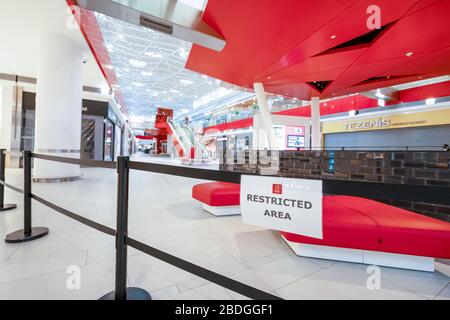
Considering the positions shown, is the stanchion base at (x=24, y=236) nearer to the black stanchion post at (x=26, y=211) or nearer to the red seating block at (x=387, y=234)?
the black stanchion post at (x=26, y=211)

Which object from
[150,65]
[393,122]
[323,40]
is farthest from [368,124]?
[150,65]

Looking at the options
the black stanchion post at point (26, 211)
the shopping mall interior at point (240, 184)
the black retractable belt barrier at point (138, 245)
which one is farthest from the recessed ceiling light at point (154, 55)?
the black retractable belt barrier at point (138, 245)

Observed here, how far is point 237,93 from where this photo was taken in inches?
749

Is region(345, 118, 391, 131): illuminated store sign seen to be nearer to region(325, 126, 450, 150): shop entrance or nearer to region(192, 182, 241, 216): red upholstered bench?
region(325, 126, 450, 150): shop entrance

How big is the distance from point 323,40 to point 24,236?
535 centimetres

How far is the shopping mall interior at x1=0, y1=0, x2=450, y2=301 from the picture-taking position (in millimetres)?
1308

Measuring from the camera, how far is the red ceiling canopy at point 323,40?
332 centimetres

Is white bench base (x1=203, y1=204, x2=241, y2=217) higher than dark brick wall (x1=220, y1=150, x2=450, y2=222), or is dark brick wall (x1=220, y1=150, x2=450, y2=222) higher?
dark brick wall (x1=220, y1=150, x2=450, y2=222)

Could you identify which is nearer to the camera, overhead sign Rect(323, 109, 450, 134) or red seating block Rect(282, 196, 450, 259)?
red seating block Rect(282, 196, 450, 259)

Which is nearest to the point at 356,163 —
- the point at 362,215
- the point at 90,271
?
the point at 362,215

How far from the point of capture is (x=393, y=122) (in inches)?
439

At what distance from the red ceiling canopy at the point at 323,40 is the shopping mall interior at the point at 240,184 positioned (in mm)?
35

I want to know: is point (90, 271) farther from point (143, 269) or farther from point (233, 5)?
point (233, 5)

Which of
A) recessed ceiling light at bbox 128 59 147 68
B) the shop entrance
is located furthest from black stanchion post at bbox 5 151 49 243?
recessed ceiling light at bbox 128 59 147 68
